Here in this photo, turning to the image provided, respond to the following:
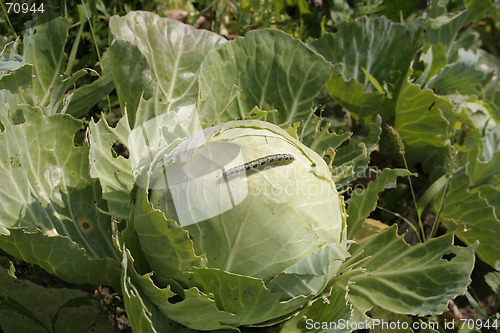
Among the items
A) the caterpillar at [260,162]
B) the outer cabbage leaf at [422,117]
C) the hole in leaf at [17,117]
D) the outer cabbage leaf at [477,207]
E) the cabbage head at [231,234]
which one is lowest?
the outer cabbage leaf at [477,207]

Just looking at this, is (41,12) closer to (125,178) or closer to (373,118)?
(125,178)

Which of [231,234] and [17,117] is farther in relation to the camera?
[17,117]

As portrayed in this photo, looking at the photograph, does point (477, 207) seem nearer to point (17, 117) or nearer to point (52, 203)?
point (52, 203)

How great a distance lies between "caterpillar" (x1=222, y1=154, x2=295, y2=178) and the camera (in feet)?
5.95

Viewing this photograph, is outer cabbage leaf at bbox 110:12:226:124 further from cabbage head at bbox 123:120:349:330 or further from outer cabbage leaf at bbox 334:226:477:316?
outer cabbage leaf at bbox 334:226:477:316

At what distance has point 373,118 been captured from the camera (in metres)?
3.31

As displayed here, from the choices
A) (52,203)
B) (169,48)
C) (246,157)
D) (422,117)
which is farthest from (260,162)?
(422,117)

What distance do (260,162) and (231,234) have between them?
29 cm

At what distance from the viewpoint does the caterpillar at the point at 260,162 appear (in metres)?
1.81

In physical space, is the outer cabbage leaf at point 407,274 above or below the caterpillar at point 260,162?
below

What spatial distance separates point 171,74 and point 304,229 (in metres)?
1.31

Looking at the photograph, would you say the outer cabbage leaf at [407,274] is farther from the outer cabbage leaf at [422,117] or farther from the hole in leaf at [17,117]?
the hole in leaf at [17,117]

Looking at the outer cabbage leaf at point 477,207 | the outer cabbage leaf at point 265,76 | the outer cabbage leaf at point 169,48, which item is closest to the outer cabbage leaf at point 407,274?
the outer cabbage leaf at point 477,207

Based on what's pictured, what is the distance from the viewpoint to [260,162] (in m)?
1.85
